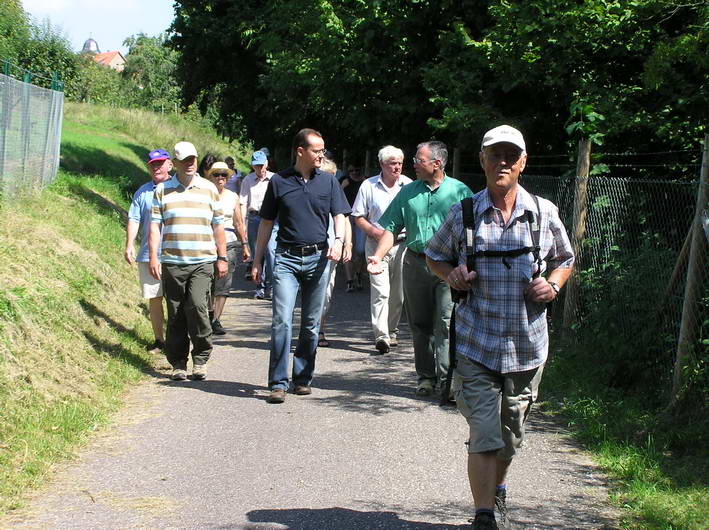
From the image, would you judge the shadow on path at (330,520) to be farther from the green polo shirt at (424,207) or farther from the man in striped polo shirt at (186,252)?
the man in striped polo shirt at (186,252)

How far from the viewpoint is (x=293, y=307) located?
7.67 metres

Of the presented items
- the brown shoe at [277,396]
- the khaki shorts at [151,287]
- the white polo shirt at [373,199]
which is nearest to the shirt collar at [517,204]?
the brown shoe at [277,396]

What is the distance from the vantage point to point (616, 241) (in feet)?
28.5

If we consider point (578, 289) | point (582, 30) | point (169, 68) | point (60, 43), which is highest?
point (169, 68)

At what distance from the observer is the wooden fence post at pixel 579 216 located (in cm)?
936

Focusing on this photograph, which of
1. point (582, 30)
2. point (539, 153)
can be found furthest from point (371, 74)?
point (582, 30)

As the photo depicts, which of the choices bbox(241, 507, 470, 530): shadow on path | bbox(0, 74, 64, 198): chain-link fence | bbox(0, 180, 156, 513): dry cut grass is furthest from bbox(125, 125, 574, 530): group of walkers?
bbox(0, 74, 64, 198): chain-link fence

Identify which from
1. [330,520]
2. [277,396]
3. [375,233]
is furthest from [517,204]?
[375,233]

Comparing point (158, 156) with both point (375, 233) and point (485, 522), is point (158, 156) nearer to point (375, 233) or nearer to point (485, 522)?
Result: point (375, 233)

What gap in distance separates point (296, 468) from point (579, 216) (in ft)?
15.3

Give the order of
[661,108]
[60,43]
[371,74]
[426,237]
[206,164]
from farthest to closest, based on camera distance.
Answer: [60,43] → [371,74] → [206,164] → [661,108] → [426,237]

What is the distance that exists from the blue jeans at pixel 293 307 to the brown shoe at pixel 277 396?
0.04 m

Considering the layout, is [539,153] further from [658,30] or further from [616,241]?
[616,241]

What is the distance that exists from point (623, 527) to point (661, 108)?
18.0 feet
